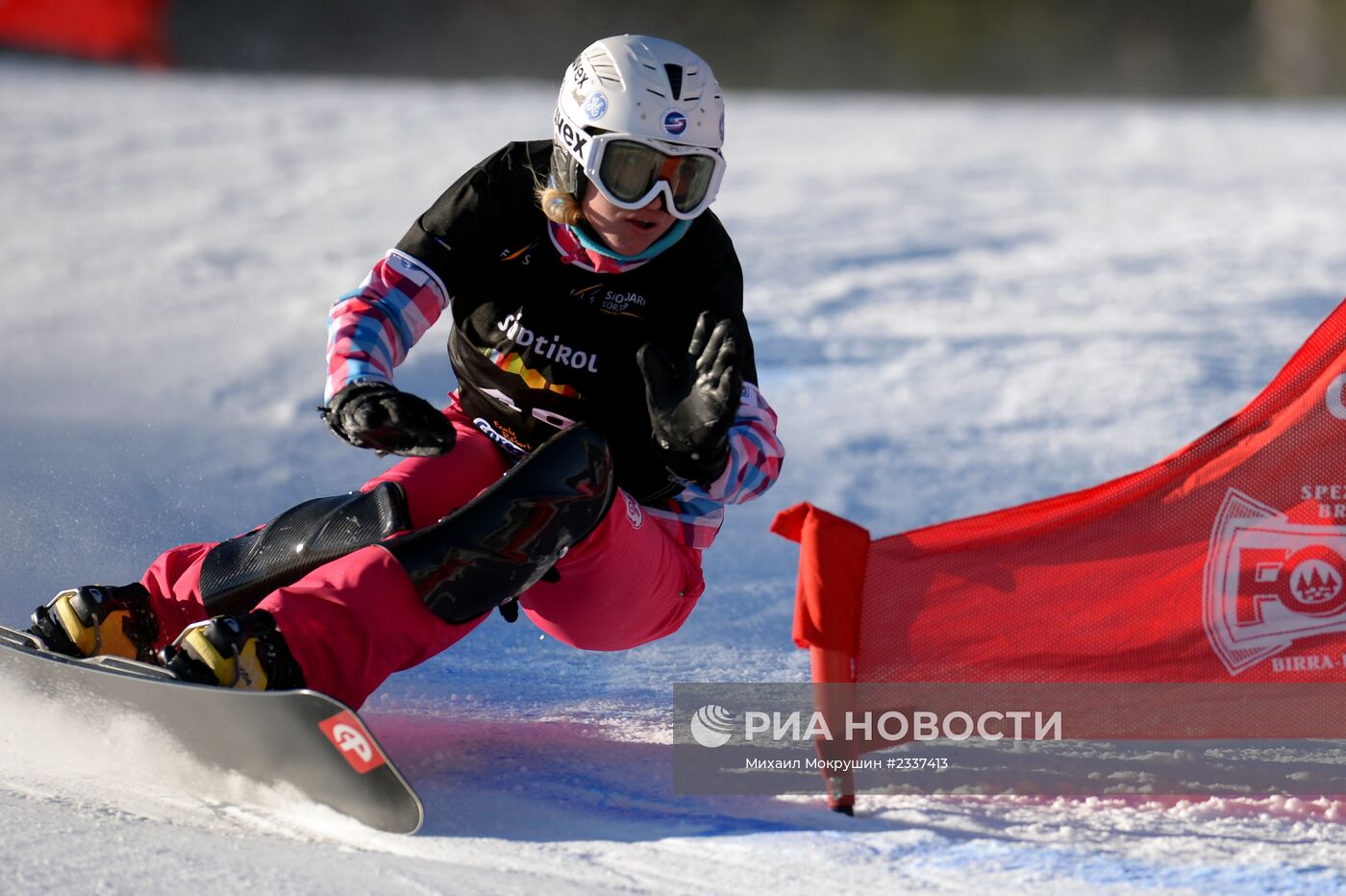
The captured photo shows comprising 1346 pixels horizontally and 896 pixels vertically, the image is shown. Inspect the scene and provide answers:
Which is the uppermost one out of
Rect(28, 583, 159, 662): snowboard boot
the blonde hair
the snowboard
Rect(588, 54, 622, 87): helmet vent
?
Rect(588, 54, 622, 87): helmet vent

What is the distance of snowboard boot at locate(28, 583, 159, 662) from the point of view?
9.04 feet

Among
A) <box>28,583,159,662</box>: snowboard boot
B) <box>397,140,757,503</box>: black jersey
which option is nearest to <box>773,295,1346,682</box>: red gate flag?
<box>397,140,757,503</box>: black jersey

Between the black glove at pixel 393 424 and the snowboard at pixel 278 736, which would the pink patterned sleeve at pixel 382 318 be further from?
the snowboard at pixel 278 736

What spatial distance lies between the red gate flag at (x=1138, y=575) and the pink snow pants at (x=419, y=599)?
17.2 inches

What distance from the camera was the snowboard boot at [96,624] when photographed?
276cm

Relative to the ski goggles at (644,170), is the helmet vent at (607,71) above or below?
above

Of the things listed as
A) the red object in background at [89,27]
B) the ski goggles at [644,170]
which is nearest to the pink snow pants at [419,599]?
the ski goggles at [644,170]

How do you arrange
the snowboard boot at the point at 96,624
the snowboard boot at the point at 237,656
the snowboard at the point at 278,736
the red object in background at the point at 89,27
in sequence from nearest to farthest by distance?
the snowboard at the point at 278,736 < the snowboard boot at the point at 237,656 < the snowboard boot at the point at 96,624 < the red object in background at the point at 89,27

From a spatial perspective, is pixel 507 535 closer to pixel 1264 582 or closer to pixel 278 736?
pixel 278 736

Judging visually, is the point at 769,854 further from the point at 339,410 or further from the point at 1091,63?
the point at 1091,63

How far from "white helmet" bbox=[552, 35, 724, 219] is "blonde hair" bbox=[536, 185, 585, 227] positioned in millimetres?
20

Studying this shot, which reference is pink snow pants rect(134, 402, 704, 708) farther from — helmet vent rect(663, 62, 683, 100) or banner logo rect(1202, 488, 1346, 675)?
banner logo rect(1202, 488, 1346, 675)

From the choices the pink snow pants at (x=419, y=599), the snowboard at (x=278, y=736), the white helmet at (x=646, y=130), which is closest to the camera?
the snowboard at (x=278, y=736)

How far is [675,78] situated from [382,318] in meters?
0.72
